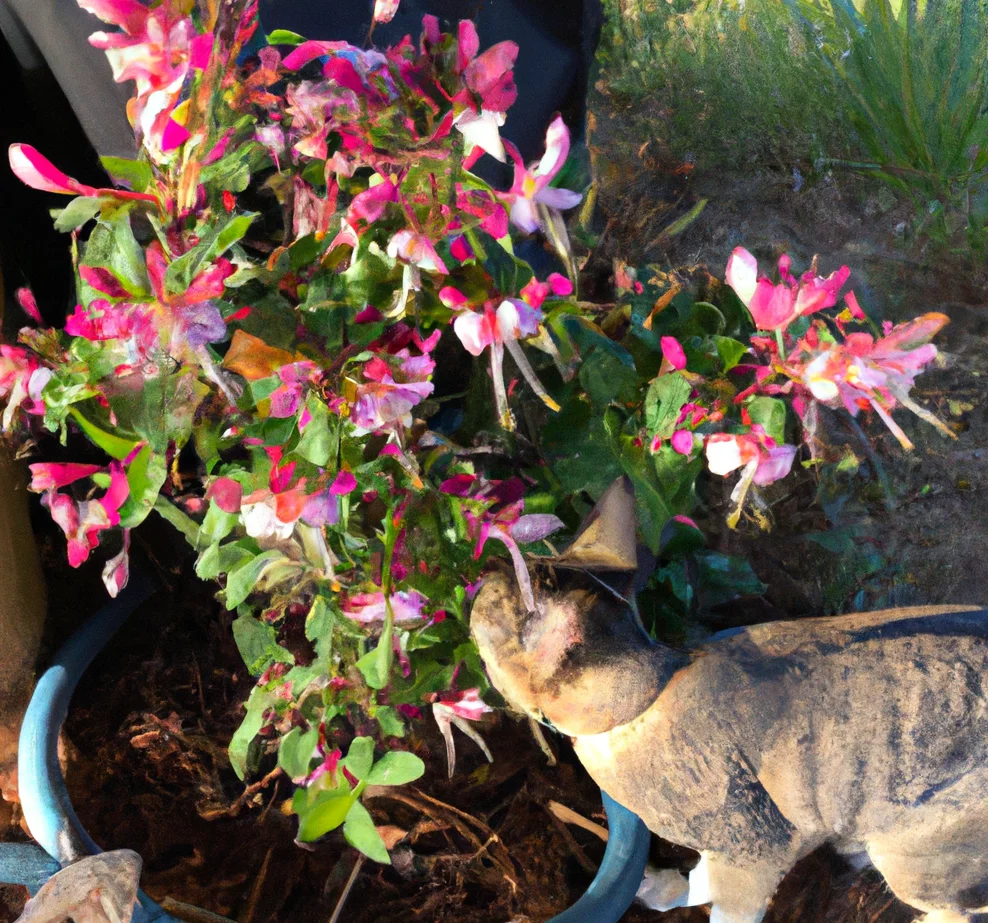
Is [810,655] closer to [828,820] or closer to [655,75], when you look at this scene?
[828,820]

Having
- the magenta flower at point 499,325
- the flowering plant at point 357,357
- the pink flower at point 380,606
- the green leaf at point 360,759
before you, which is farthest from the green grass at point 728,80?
the green leaf at point 360,759

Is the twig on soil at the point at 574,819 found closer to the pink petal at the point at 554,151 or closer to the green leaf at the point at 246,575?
the green leaf at the point at 246,575

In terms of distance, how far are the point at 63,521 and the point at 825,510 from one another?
84cm

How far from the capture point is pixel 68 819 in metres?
0.82

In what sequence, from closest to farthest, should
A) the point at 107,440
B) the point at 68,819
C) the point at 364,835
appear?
1. the point at 107,440
2. the point at 364,835
3. the point at 68,819

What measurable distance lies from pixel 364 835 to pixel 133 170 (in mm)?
543

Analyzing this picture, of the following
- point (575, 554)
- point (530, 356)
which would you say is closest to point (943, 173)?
point (530, 356)

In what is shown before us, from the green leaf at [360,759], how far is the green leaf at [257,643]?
0.10m

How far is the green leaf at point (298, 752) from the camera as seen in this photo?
735mm

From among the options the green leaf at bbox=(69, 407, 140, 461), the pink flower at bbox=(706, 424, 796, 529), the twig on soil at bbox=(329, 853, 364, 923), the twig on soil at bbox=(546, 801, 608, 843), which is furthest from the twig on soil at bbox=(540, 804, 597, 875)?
the green leaf at bbox=(69, 407, 140, 461)

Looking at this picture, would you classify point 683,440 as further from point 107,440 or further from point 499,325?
point 107,440

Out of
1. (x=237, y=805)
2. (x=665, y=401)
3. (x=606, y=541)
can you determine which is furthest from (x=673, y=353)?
(x=237, y=805)

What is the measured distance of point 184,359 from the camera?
1.77 feet

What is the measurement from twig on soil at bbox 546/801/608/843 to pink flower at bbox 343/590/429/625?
451 mm
